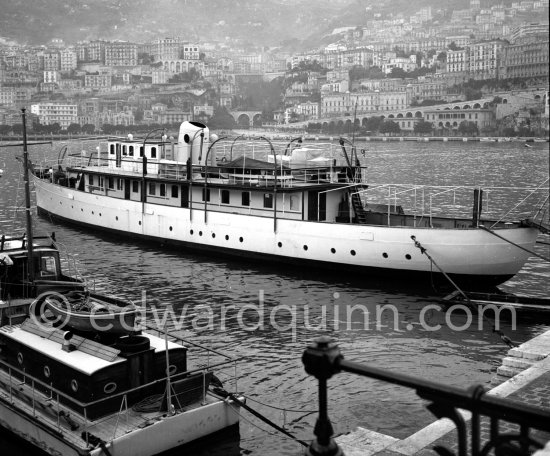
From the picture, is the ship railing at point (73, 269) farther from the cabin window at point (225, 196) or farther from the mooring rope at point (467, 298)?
the mooring rope at point (467, 298)

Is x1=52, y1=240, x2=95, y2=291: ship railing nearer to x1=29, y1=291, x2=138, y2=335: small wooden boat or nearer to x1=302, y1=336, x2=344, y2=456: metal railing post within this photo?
x1=29, y1=291, x2=138, y2=335: small wooden boat

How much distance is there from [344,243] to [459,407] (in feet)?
71.3

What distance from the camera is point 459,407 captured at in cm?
406

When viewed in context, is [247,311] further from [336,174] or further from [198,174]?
[198,174]

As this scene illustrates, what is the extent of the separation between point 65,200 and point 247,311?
2051 centimetres

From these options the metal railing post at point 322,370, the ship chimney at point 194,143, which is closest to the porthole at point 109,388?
the metal railing post at point 322,370

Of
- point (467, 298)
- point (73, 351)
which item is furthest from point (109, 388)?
point (467, 298)

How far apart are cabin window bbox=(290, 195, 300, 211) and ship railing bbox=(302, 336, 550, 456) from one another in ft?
76.7

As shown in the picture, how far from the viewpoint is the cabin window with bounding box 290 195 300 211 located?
28031 mm

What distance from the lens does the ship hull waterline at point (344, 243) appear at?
23.6 metres

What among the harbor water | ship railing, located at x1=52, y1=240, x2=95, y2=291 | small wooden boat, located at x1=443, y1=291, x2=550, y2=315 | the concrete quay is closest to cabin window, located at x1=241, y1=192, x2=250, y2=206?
the harbor water

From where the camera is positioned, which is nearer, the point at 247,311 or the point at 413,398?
the point at 413,398

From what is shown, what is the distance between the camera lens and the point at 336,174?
2938cm

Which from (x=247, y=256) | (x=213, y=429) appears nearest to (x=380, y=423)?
(x=213, y=429)
